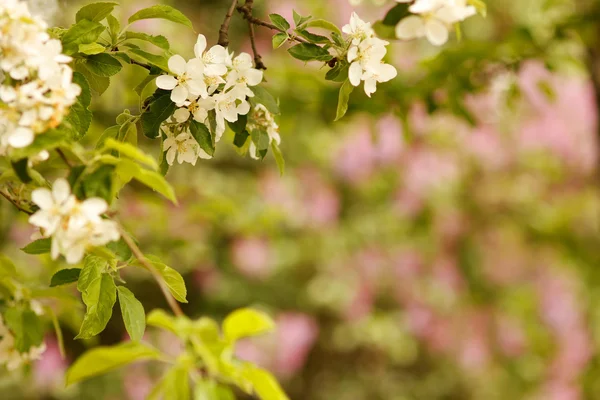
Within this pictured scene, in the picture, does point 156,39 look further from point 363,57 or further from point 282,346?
point 282,346

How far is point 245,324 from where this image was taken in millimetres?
386

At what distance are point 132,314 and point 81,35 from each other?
0.72 feet

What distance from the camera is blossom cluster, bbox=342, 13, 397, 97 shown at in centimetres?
48

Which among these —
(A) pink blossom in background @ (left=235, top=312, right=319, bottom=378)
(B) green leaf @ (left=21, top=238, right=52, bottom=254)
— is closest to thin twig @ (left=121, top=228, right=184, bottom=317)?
(B) green leaf @ (left=21, top=238, right=52, bottom=254)

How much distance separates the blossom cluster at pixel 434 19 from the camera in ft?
1.34

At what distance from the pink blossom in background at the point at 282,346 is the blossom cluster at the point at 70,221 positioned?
190 centimetres

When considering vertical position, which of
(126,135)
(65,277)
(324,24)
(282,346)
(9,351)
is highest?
(324,24)

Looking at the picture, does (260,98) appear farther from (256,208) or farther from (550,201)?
(550,201)

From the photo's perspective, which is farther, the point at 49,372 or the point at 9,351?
the point at 49,372

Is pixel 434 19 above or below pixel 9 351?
above

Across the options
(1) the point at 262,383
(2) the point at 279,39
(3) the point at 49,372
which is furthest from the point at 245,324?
(3) the point at 49,372

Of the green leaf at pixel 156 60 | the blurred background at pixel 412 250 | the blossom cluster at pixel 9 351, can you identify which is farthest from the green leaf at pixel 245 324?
the blurred background at pixel 412 250

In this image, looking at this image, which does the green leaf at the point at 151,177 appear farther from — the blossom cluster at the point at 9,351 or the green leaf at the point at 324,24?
the blossom cluster at the point at 9,351

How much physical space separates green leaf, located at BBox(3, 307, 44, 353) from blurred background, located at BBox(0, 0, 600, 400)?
1314 mm
